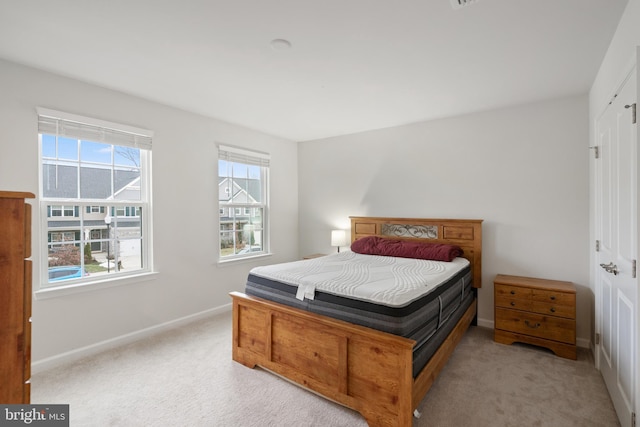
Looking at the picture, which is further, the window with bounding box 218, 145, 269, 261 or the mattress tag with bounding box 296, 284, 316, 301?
the window with bounding box 218, 145, 269, 261

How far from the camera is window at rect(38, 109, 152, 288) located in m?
2.63

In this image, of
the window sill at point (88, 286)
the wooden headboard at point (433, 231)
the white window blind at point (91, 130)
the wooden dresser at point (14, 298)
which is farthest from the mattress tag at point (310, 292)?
the white window blind at point (91, 130)

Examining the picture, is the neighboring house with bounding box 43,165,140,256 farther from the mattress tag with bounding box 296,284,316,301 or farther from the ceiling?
the mattress tag with bounding box 296,284,316,301

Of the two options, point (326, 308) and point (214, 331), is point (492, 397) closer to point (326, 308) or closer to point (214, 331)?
point (326, 308)

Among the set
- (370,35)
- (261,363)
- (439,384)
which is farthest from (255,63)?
(439,384)

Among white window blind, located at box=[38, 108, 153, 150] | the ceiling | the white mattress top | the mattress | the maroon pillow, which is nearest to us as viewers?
the ceiling

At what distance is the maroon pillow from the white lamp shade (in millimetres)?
422

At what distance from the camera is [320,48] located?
2.19 m

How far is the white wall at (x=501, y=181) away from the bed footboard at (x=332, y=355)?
2.27 meters

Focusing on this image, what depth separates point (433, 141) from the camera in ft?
12.8

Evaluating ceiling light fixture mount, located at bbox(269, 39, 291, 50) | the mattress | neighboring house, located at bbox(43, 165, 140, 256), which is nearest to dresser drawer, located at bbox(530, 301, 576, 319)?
the mattress

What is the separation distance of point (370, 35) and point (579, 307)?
3.27m

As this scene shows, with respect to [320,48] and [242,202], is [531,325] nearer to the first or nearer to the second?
[320,48]

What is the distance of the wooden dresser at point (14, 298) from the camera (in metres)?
1.04
